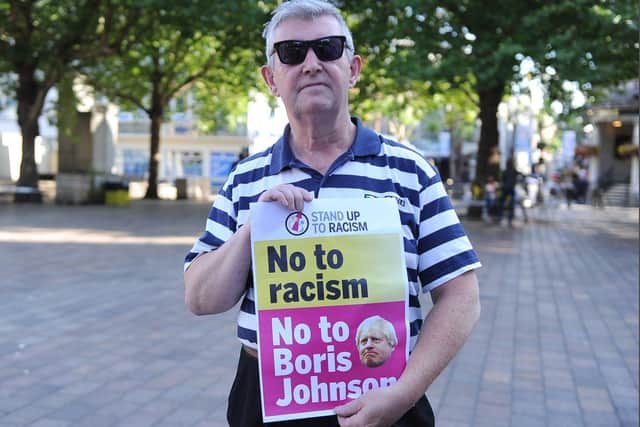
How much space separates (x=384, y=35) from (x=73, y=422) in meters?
15.7

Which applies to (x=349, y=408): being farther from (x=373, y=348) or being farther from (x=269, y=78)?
(x=269, y=78)

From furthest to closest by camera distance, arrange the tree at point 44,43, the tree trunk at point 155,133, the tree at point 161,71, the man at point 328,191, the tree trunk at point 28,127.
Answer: the tree trunk at point 155,133 < the tree at point 161,71 < the tree trunk at point 28,127 < the tree at point 44,43 < the man at point 328,191

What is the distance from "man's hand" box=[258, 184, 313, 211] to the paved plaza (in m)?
2.92

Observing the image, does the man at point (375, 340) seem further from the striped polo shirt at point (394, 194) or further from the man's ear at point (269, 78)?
the man's ear at point (269, 78)

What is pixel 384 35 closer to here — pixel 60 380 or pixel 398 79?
pixel 398 79

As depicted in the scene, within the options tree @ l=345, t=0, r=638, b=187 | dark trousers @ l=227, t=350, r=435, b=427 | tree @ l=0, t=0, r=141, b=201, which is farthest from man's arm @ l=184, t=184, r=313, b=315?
tree @ l=0, t=0, r=141, b=201

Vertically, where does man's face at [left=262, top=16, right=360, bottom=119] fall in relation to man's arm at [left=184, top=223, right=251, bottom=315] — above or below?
above

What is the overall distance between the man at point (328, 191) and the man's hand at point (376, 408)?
0.04 meters

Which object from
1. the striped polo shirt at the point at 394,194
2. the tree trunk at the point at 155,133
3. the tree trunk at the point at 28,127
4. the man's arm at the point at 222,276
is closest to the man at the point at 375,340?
the striped polo shirt at the point at 394,194

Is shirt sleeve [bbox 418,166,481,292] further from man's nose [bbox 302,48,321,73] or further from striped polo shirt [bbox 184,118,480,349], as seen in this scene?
man's nose [bbox 302,48,321,73]

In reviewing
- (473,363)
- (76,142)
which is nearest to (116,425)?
(473,363)

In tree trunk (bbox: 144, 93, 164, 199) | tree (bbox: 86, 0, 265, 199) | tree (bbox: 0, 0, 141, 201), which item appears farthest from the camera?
tree trunk (bbox: 144, 93, 164, 199)

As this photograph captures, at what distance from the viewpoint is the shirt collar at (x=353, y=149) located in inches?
76.5

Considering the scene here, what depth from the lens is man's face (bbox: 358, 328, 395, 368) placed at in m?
1.78
